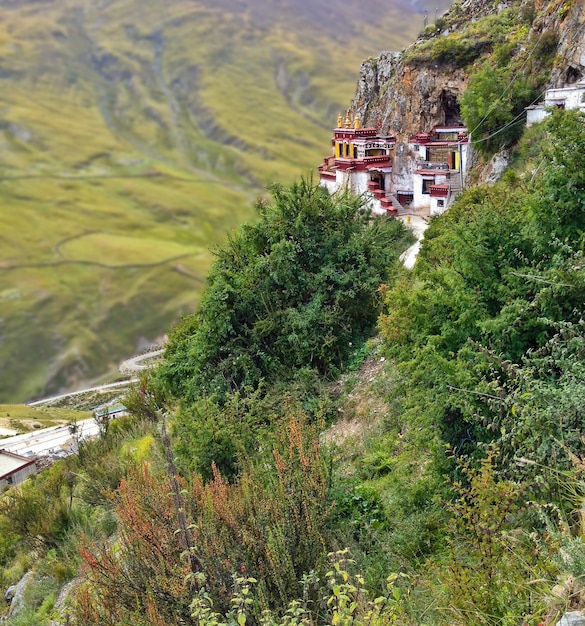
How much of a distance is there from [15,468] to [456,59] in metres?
30.0

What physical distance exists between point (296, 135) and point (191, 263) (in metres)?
91.8

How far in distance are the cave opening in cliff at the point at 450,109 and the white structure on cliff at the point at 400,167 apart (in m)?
1.49

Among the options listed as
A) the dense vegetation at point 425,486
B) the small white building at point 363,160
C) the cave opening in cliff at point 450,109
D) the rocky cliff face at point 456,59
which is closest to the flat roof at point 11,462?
the dense vegetation at point 425,486

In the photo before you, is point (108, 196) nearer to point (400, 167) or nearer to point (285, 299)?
point (400, 167)

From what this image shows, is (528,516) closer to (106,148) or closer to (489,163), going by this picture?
(489,163)

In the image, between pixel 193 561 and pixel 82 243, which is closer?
pixel 193 561

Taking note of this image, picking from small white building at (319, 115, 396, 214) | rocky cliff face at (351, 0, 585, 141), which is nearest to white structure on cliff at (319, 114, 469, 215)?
small white building at (319, 115, 396, 214)

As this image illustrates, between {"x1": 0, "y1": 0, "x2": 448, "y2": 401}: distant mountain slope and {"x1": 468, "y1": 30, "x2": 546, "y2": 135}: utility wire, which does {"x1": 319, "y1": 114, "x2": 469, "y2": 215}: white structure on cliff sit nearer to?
{"x1": 468, "y1": 30, "x2": 546, "y2": 135}: utility wire

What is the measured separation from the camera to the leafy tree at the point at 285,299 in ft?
35.3

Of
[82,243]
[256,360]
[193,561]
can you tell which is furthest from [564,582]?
[82,243]

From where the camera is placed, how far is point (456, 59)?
3127 cm

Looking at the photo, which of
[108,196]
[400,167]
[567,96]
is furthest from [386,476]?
[108,196]

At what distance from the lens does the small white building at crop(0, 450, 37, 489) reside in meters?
21.8

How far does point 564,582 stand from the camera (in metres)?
3.06
